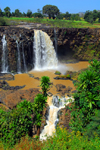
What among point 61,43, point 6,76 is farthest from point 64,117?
point 61,43

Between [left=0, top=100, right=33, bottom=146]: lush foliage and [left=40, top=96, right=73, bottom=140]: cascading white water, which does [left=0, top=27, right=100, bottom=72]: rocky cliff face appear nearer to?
[left=40, top=96, right=73, bottom=140]: cascading white water

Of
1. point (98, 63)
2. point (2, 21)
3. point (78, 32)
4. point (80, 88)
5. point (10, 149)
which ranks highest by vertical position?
point (2, 21)

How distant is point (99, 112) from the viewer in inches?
484

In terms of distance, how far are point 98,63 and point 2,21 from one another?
27631mm

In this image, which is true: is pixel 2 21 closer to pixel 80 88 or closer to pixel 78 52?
pixel 78 52

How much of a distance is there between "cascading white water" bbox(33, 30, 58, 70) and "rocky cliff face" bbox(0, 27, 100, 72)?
0.89 metres

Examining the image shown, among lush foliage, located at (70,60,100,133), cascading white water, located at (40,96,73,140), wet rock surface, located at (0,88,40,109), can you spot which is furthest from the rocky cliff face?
lush foliage, located at (70,60,100,133)

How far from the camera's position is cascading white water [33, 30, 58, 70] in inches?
1178

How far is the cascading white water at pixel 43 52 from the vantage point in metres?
29.9

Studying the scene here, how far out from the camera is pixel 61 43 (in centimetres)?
3328

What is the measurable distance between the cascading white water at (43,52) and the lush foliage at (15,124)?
17.9 metres

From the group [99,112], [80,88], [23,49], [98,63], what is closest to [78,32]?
[23,49]

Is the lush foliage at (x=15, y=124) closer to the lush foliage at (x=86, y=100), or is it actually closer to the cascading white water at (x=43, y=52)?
the lush foliage at (x=86, y=100)

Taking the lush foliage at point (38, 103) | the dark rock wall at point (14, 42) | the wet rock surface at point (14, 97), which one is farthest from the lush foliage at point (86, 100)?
the dark rock wall at point (14, 42)
